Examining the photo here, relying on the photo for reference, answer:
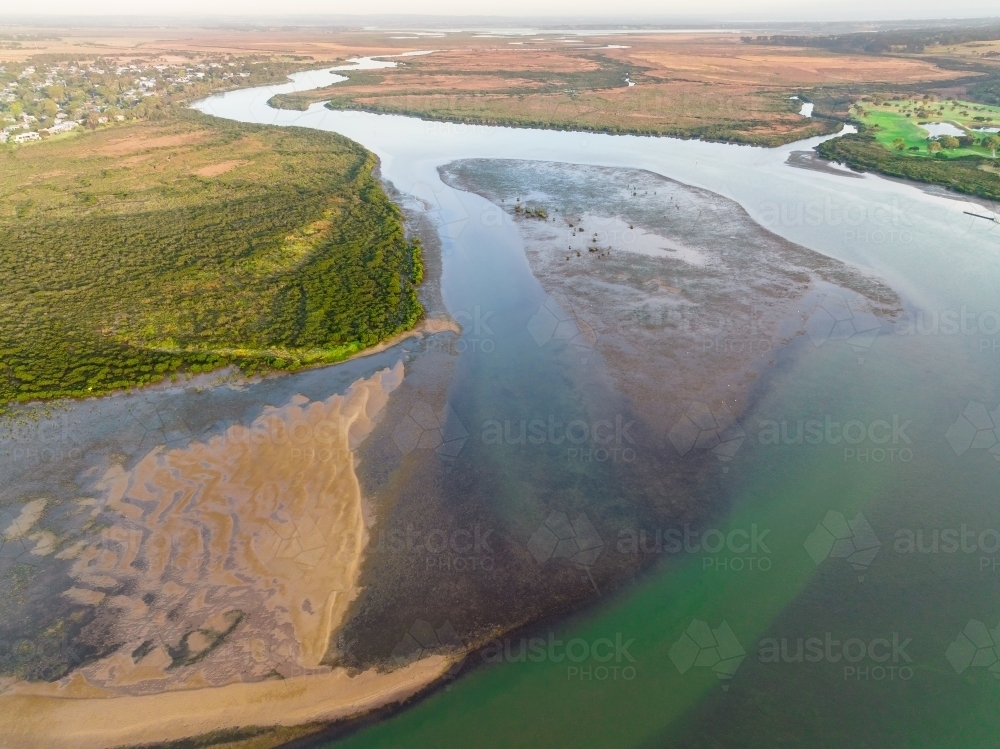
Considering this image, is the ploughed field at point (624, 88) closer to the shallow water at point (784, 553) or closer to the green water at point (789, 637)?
the shallow water at point (784, 553)

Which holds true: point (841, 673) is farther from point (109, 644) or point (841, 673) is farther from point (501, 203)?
point (501, 203)

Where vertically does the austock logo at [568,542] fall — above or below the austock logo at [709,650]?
above

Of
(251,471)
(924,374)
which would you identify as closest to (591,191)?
(924,374)

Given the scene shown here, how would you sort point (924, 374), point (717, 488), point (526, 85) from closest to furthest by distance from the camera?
1. point (717, 488)
2. point (924, 374)
3. point (526, 85)

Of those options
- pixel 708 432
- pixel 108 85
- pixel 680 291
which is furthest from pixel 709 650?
pixel 108 85

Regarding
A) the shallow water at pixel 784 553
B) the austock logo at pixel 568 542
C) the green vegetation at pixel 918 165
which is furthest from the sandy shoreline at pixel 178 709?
the green vegetation at pixel 918 165

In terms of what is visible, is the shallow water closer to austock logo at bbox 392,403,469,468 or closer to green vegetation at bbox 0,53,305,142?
austock logo at bbox 392,403,469,468
